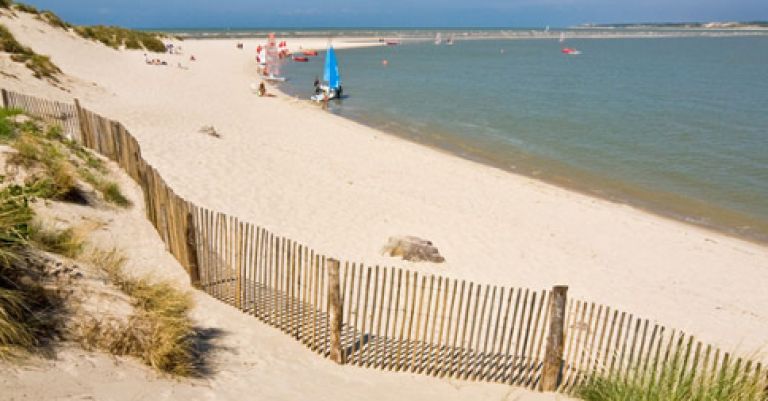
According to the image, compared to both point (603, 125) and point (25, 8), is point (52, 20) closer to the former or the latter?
point (25, 8)

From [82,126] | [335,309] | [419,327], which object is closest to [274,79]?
[82,126]

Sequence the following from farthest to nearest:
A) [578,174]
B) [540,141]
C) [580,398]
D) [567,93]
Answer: [567,93]
[540,141]
[578,174]
[580,398]

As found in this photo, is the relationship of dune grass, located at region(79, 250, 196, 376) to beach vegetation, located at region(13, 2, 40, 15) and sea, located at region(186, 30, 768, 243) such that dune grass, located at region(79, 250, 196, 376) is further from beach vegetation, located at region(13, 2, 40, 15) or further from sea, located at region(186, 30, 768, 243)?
beach vegetation, located at region(13, 2, 40, 15)

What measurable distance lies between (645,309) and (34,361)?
950 cm

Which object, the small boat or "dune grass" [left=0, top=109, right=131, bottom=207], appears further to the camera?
the small boat

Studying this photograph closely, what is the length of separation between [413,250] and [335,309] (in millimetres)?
4039

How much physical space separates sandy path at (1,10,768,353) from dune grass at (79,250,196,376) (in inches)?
190

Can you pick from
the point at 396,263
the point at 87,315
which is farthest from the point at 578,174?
the point at 87,315

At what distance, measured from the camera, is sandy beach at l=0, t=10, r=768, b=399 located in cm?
1030

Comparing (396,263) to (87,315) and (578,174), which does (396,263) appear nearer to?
(87,315)

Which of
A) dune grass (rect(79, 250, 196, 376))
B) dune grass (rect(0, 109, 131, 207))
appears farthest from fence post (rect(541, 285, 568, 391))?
dune grass (rect(0, 109, 131, 207))

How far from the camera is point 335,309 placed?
663 centimetres

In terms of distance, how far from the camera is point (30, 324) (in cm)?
460

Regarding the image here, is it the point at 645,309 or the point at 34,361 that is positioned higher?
the point at 34,361
